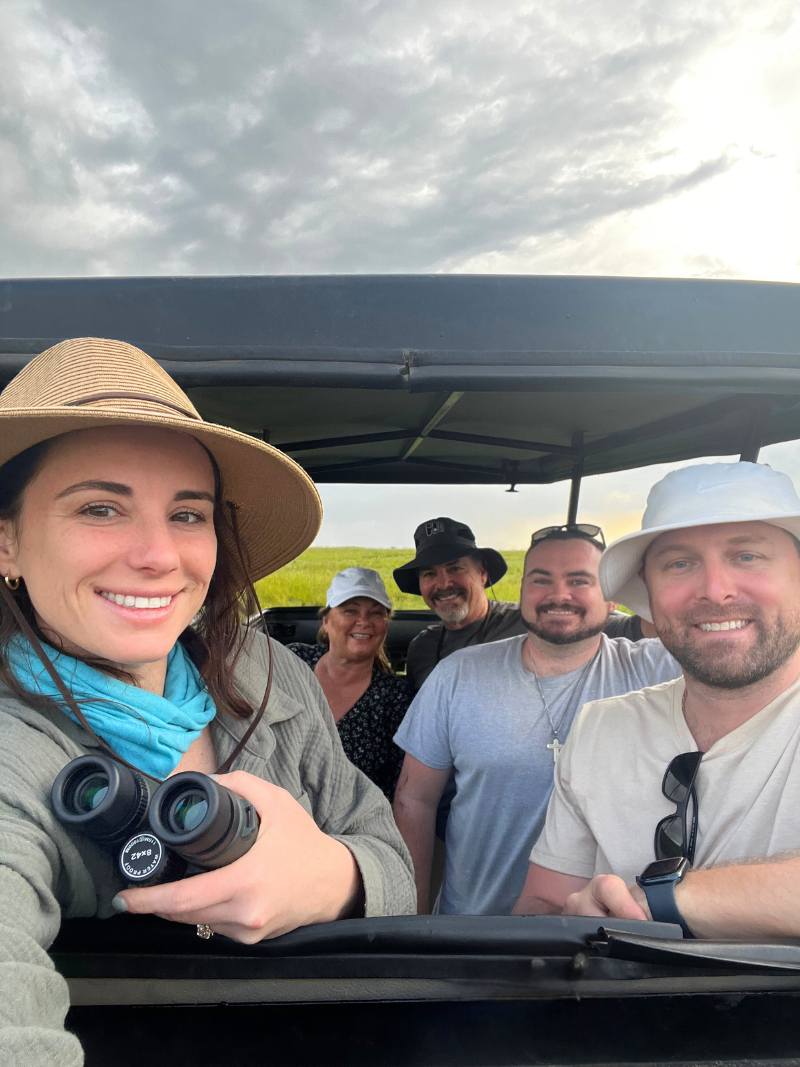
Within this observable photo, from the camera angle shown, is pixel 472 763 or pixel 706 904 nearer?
pixel 706 904

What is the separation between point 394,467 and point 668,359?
7.73 feet

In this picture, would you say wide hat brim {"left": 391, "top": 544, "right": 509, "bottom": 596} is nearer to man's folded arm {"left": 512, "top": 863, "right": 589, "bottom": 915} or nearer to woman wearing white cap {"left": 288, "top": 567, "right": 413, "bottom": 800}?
woman wearing white cap {"left": 288, "top": 567, "right": 413, "bottom": 800}

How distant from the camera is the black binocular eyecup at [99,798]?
2.65 ft

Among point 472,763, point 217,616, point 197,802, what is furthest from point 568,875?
point 197,802

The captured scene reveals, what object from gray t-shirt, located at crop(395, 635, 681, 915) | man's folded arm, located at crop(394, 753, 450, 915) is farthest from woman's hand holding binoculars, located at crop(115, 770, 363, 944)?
man's folded arm, located at crop(394, 753, 450, 915)

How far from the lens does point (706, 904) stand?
112 centimetres

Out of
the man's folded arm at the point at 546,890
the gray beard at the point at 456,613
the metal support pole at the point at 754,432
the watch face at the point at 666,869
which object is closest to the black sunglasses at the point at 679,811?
the watch face at the point at 666,869

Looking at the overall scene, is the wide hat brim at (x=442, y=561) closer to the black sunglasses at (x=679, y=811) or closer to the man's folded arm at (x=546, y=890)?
the man's folded arm at (x=546, y=890)

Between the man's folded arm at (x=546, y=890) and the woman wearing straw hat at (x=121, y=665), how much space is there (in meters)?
0.49

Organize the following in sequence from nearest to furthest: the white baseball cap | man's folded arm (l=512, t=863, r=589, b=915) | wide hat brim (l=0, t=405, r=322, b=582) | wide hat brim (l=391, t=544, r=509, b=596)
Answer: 1. wide hat brim (l=0, t=405, r=322, b=582)
2. man's folded arm (l=512, t=863, r=589, b=915)
3. the white baseball cap
4. wide hat brim (l=391, t=544, r=509, b=596)

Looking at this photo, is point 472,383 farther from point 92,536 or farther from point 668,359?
point 92,536

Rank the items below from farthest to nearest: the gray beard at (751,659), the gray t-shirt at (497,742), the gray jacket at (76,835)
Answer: the gray t-shirt at (497,742)
the gray beard at (751,659)
the gray jacket at (76,835)

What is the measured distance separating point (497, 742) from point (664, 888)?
3.73 feet

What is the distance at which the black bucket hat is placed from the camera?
3447 mm
